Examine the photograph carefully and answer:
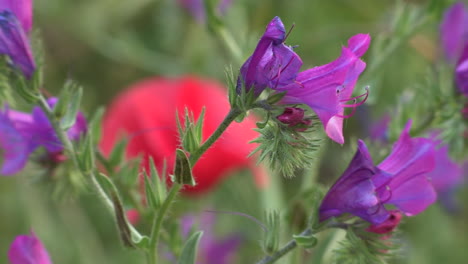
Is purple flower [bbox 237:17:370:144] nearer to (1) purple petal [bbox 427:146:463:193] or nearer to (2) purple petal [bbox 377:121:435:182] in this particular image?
(2) purple petal [bbox 377:121:435:182]

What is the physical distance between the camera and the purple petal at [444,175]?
994 mm

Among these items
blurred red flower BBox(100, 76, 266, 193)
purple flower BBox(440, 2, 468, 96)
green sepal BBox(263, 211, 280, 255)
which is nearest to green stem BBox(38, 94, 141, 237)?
green sepal BBox(263, 211, 280, 255)

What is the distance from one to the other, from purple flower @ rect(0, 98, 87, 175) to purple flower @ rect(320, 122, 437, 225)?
0.85 ft

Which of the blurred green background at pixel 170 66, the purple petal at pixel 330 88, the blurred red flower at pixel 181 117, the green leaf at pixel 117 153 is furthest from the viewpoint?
the blurred green background at pixel 170 66

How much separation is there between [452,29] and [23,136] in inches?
21.4

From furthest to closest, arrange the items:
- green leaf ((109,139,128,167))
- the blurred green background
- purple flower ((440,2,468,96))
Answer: the blurred green background, purple flower ((440,2,468,96)), green leaf ((109,139,128,167))

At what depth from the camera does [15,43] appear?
59cm

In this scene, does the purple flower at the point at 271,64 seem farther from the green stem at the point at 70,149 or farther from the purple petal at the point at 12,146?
the purple petal at the point at 12,146

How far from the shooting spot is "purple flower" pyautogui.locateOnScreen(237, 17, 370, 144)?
471 mm

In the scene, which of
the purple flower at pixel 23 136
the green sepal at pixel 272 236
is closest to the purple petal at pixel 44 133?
the purple flower at pixel 23 136

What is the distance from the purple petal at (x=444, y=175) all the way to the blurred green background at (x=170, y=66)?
A: 7 centimetres

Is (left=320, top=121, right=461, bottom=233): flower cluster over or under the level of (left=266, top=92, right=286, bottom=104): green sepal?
under

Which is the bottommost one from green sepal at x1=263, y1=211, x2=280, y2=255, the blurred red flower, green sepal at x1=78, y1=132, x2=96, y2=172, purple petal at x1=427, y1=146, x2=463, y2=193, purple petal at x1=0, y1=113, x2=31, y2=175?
Result: purple petal at x1=427, y1=146, x2=463, y2=193

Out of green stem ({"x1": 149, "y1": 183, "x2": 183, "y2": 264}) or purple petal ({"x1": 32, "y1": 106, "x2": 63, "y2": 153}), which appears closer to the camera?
green stem ({"x1": 149, "y1": 183, "x2": 183, "y2": 264})
